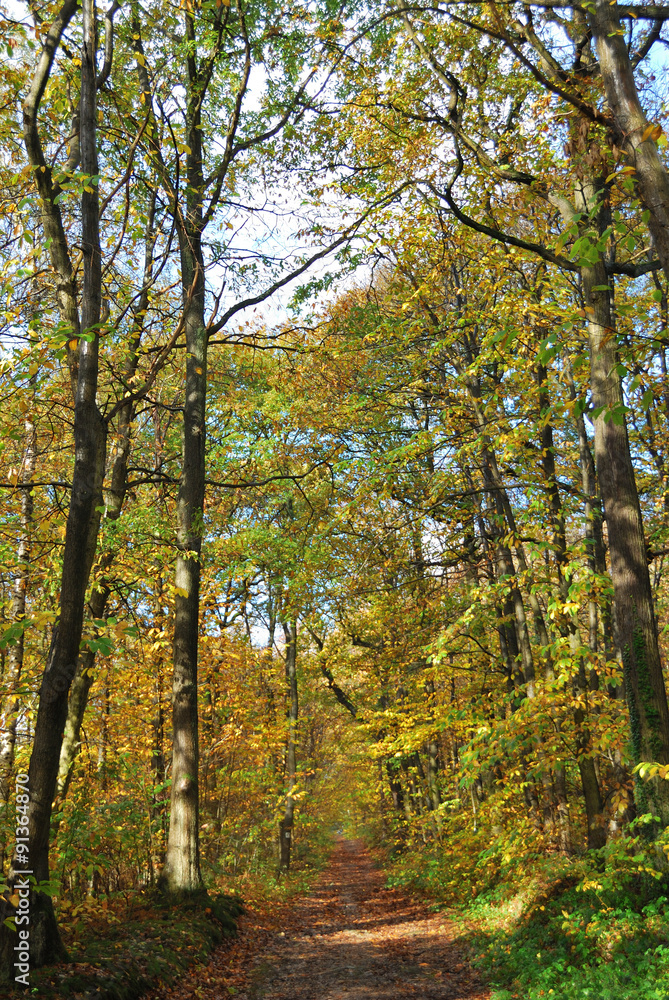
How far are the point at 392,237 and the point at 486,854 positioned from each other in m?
9.23

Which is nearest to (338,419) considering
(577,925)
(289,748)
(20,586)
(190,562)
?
(190,562)

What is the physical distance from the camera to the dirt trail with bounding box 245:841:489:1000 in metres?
6.51

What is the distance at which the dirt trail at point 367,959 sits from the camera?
6.51 metres

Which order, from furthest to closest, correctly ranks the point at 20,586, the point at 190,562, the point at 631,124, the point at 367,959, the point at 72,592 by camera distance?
the point at 20,586, the point at 190,562, the point at 367,959, the point at 72,592, the point at 631,124

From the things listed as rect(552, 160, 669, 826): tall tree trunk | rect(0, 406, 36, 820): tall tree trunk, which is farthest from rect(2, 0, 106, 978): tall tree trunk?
rect(552, 160, 669, 826): tall tree trunk

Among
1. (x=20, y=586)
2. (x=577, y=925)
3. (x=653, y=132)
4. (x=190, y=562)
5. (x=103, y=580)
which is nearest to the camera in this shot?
(x=653, y=132)
